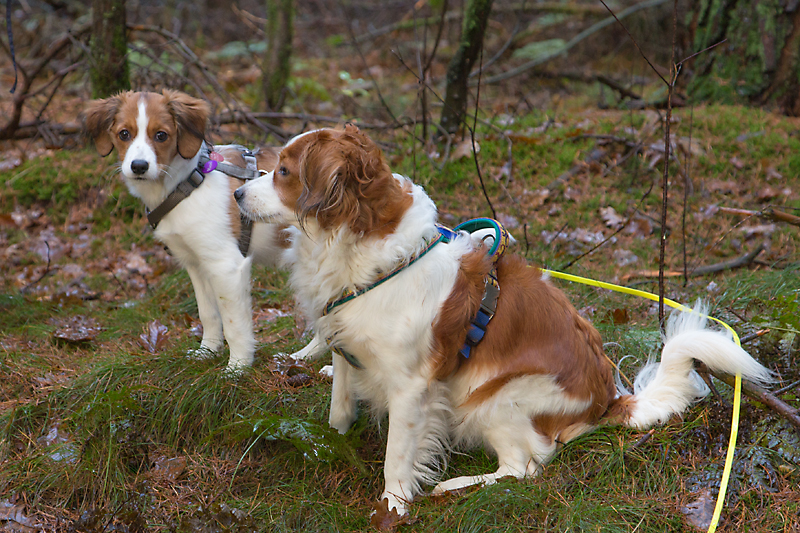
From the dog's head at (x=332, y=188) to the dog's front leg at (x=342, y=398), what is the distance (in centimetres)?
71

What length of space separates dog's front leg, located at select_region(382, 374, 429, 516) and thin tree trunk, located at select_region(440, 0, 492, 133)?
129 inches

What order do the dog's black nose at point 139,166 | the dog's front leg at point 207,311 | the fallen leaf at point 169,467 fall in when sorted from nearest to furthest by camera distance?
the fallen leaf at point 169,467 → the dog's black nose at point 139,166 → the dog's front leg at point 207,311

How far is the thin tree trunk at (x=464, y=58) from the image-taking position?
5148 millimetres

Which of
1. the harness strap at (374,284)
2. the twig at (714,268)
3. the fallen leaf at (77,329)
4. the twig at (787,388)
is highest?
the harness strap at (374,284)

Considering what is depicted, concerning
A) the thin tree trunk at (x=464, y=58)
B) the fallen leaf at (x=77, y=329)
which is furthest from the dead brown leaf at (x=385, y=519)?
the thin tree trunk at (x=464, y=58)

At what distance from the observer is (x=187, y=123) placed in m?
3.06

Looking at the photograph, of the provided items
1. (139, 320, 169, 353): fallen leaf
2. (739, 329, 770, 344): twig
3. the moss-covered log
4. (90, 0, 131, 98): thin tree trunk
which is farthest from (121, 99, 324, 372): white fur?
the moss-covered log

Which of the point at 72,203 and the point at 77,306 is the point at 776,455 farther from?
the point at 72,203

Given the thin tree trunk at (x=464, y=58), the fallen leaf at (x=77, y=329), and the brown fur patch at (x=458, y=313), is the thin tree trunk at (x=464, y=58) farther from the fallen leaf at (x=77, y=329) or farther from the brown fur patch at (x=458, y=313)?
the fallen leaf at (x=77, y=329)

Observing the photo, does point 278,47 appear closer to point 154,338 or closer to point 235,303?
point 154,338

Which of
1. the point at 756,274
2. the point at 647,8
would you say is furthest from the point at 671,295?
the point at 647,8

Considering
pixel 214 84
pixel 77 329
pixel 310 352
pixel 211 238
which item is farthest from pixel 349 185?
pixel 214 84

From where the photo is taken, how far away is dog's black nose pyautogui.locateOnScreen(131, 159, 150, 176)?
9.43 feet

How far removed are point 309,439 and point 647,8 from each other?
936 cm
